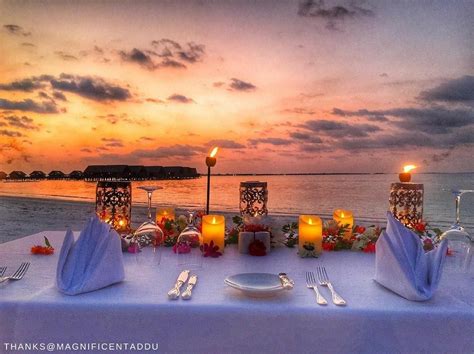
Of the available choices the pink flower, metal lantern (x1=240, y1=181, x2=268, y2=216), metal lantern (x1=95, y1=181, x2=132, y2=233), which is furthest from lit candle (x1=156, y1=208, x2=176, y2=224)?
metal lantern (x1=240, y1=181, x2=268, y2=216)

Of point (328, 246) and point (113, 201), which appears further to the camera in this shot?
point (113, 201)

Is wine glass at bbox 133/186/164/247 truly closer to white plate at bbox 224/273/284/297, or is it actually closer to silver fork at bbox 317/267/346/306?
white plate at bbox 224/273/284/297

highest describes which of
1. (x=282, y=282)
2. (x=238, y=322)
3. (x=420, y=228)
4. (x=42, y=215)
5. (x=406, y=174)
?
(x=406, y=174)

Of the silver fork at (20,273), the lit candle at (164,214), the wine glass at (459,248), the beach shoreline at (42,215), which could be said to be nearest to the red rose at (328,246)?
the wine glass at (459,248)

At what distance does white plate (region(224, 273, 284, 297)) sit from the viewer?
1.47m

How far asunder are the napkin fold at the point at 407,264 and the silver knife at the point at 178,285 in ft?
2.48

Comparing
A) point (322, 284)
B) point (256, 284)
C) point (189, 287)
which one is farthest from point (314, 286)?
point (189, 287)

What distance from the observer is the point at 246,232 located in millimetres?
2264

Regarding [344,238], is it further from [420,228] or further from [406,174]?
[406,174]

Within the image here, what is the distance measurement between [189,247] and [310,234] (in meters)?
0.64

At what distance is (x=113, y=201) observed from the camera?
9.24 feet

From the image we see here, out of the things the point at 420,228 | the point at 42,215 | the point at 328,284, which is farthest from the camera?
the point at 42,215

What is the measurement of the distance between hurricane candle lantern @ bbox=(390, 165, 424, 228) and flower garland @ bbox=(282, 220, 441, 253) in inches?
5.3

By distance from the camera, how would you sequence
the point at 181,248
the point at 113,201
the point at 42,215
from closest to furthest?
the point at 181,248 → the point at 113,201 → the point at 42,215
